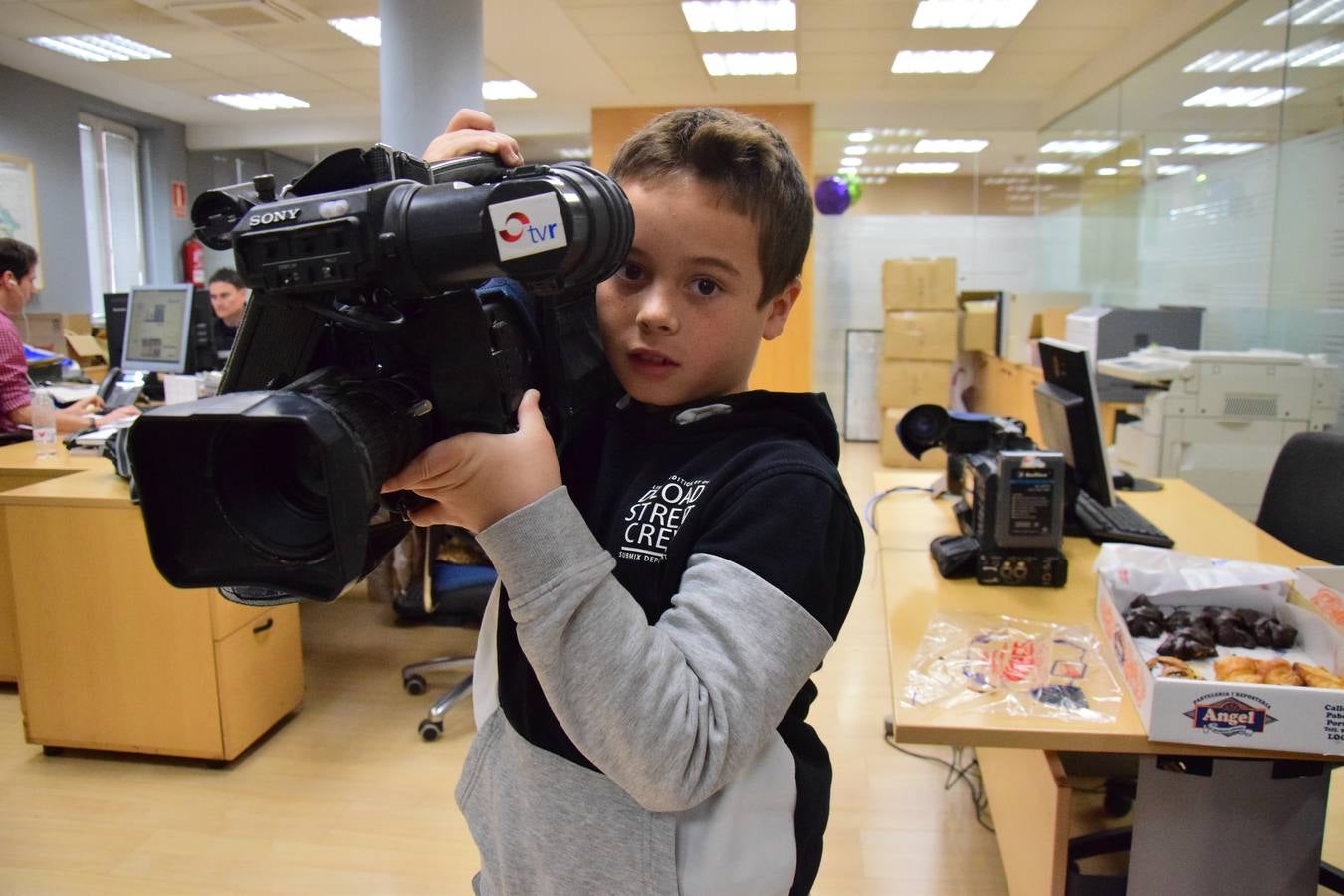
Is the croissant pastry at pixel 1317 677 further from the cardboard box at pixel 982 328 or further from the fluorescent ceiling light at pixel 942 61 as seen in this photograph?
the cardboard box at pixel 982 328

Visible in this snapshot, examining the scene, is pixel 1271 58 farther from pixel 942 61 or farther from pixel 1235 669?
pixel 1235 669

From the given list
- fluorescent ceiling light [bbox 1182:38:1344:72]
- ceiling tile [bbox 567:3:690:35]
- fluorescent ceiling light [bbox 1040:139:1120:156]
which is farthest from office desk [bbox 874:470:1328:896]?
fluorescent ceiling light [bbox 1040:139:1120:156]

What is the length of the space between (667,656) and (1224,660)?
102 cm

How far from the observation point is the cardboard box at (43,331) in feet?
16.9

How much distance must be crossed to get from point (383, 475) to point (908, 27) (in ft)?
17.9

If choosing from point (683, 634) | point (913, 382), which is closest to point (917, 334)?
point (913, 382)

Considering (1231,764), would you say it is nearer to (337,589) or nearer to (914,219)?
(337,589)

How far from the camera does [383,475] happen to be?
475 millimetres

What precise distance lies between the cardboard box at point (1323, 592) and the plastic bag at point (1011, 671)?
0.99 ft

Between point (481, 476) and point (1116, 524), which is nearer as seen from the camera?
point (481, 476)

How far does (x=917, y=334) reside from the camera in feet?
21.3

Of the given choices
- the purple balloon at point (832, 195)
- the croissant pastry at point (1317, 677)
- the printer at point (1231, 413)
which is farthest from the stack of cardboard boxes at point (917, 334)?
the croissant pastry at point (1317, 677)

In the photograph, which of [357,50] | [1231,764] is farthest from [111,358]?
[1231,764]

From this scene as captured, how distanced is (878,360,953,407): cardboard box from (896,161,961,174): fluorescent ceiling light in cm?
396
